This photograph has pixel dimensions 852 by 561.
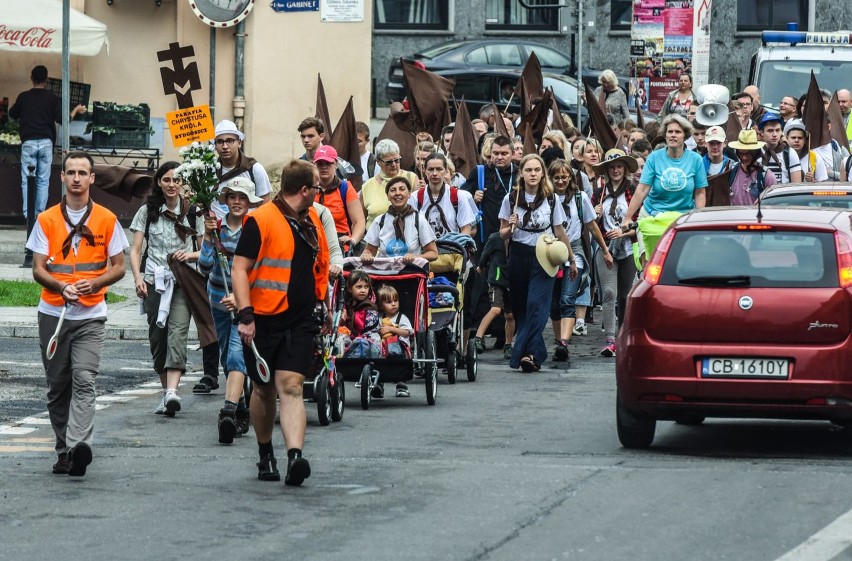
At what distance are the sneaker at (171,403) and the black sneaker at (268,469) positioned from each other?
295 cm

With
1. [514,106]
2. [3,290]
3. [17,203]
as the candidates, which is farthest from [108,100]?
[514,106]

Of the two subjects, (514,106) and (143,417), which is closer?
(143,417)

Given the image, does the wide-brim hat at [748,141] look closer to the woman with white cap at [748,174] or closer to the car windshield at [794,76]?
the woman with white cap at [748,174]

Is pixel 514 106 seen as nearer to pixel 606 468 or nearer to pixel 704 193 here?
pixel 704 193

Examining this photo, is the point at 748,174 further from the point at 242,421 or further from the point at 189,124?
the point at 242,421

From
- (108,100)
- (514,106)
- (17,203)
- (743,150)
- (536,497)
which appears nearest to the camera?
(536,497)

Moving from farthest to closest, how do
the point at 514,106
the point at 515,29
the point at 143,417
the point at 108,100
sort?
1. the point at 515,29
2. the point at 514,106
3. the point at 108,100
4. the point at 143,417

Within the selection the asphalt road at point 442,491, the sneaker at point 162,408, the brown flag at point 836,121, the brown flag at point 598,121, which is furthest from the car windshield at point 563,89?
the sneaker at point 162,408

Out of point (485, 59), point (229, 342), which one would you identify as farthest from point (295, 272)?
point (485, 59)

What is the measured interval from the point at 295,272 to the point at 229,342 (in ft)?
7.53

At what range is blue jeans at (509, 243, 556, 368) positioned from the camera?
1591 cm

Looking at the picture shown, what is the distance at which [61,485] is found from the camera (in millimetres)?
10141

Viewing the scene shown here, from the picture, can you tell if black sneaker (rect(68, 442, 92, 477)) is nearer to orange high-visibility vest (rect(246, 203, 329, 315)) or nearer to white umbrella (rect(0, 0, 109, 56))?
orange high-visibility vest (rect(246, 203, 329, 315))

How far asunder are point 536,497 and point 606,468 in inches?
43.8
